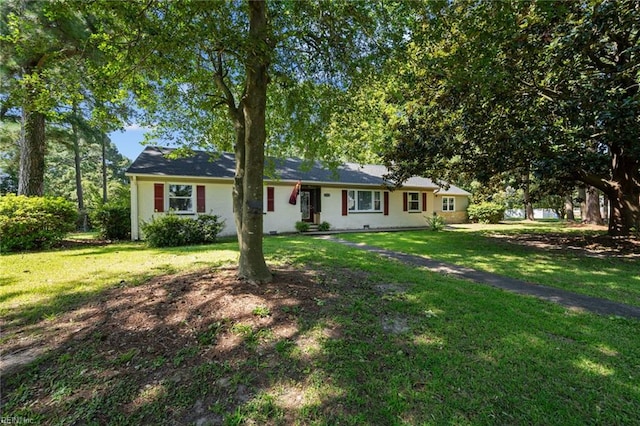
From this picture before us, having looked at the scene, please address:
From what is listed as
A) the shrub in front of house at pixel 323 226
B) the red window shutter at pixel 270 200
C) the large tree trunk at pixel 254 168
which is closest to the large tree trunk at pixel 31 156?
the red window shutter at pixel 270 200

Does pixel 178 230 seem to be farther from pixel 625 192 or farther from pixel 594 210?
pixel 594 210

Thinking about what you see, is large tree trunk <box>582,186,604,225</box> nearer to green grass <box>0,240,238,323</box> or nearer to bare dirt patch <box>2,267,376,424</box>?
bare dirt patch <box>2,267,376,424</box>

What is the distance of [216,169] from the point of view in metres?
13.6

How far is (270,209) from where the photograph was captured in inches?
564

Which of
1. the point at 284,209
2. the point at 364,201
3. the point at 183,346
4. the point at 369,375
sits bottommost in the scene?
the point at 369,375

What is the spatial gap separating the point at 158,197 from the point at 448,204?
62.2 feet

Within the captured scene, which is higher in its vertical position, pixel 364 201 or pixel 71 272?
pixel 364 201

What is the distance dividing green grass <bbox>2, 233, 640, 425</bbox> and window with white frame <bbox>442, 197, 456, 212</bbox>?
1826 centimetres

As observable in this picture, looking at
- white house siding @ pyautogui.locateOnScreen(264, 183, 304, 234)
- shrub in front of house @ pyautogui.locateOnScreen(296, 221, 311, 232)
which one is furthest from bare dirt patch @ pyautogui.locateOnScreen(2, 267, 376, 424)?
shrub in front of house @ pyautogui.locateOnScreen(296, 221, 311, 232)

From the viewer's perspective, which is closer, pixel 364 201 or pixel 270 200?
pixel 270 200

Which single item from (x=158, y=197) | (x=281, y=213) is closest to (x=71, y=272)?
(x=158, y=197)

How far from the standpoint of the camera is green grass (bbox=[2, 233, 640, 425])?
2.18 metres

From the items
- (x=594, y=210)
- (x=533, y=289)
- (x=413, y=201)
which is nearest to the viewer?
(x=533, y=289)

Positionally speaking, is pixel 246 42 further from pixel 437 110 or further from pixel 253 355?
pixel 437 110
